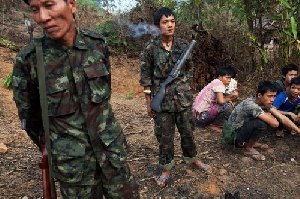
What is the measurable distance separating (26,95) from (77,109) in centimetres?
31

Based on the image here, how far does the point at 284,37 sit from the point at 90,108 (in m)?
4.36

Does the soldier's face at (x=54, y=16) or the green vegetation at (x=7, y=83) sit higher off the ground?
the soldier's face at (x=54, y=16)

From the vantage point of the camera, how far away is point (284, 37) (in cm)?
518

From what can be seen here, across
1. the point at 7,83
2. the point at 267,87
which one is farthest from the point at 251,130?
the point at 7,83

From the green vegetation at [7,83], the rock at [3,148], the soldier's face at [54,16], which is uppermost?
the soldier's face at [54,16]

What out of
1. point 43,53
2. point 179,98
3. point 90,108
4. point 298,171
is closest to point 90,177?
point 90,108

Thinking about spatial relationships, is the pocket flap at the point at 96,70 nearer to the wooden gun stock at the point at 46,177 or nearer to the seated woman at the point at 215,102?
the wooden gun stock at the point at 46,177

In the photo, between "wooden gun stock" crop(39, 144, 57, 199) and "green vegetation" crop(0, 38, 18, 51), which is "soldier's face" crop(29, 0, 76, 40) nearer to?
"wooden gun stock" crop(39, 144, 57, 199)

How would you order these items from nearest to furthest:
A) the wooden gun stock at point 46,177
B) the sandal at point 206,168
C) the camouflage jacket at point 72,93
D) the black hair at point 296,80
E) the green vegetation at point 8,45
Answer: the camouflage jacket at point 72,93, the wooden gun stock at point 46,177, the sandal at point 206,168, the black hair at point 296,80, the green vegetation at point 8,45

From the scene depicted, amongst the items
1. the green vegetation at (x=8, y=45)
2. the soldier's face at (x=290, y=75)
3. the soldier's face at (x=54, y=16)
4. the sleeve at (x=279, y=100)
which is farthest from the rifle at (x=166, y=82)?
the green vegetation at (x=8, y=45)

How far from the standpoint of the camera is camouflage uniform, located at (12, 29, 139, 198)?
172 centimetres

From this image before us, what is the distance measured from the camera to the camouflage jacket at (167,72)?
2895 mm

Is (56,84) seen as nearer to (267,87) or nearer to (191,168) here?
(191,168)

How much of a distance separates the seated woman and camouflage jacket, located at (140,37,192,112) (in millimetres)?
1412
